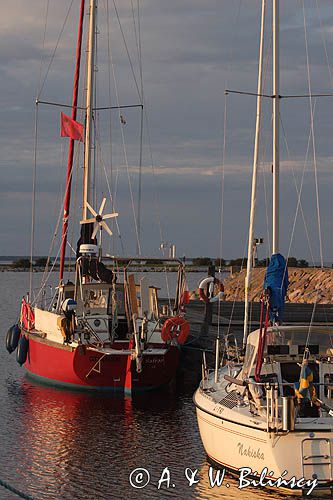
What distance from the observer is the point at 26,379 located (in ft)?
99.2

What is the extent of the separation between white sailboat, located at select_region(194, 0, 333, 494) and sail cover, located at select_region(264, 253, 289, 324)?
0.02 m

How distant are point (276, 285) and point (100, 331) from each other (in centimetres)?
798

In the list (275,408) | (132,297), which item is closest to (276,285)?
(275,408)

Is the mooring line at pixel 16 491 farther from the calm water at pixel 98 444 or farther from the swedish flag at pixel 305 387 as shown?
the swedish flag at pixel 305 387

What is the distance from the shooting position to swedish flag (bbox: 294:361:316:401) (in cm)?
1519

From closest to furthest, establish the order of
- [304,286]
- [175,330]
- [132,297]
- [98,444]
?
1. [98,444]
2. [175,330]
3. [132,297]
4. [304,286]

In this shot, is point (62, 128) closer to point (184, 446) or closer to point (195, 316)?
point (195, 316)

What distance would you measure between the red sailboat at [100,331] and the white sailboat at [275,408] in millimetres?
5882

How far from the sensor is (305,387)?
15211 millimetres

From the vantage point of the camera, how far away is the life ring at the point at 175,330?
25.7m

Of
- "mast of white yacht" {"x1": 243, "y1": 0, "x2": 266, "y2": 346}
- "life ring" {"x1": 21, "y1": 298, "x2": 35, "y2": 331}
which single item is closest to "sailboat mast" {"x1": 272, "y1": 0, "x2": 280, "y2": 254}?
A: "mast of white yacht" {"x1": 243, "y1": 0, "x2": 266, "y2": 346}

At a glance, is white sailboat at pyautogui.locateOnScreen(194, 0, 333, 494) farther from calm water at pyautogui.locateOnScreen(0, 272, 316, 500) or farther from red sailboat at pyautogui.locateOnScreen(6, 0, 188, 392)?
red sailboat at pyautogui.locateOnScreen(6, 0, 188, 392)

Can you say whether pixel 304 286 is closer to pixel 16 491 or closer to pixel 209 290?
pixel 209 290

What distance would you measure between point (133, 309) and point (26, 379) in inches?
209
